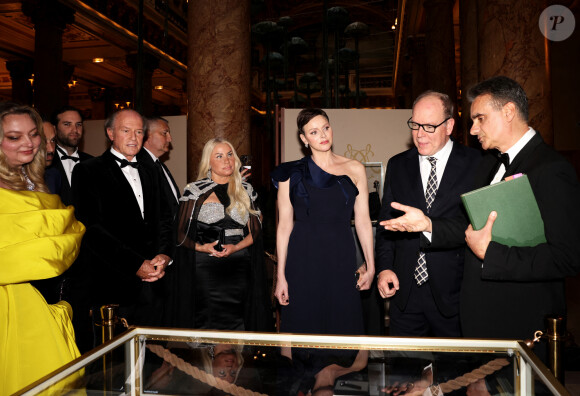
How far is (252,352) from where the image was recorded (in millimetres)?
1431

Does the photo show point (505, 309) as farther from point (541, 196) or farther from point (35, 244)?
point (35, 244)

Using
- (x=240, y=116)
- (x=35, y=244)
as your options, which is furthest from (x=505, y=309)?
(x=240, y=116)

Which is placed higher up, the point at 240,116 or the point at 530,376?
the point at 240,116

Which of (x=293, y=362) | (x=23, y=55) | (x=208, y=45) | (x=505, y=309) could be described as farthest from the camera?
(x=23, y=55)

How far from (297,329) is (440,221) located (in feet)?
4.04

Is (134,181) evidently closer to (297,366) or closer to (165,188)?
(165,188)

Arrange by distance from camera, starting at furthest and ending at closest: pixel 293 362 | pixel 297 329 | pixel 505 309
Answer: pixel 297 329, pixel 505 309, pixel 293 362

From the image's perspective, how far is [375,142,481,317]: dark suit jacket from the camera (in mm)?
2404

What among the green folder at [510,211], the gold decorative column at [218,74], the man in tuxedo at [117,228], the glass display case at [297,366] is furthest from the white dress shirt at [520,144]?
the gold decorative column at [218,74]

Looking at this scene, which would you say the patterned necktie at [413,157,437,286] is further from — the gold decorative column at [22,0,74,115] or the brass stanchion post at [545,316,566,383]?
the gold decorative column at [22,0,74,115]

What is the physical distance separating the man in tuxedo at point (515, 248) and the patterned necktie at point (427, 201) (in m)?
0.31

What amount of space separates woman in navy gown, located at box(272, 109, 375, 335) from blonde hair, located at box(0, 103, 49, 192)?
1.34 m

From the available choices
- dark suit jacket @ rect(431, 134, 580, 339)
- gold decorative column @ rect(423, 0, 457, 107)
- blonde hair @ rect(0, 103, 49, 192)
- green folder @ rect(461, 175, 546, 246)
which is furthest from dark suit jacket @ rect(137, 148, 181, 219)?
gold decorative column @ rect(423, 0, 457, 107)

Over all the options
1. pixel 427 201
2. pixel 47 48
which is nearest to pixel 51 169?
pixel 427 201
